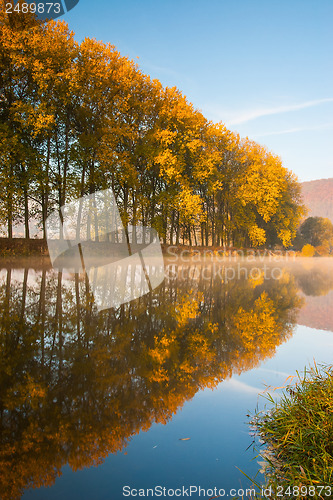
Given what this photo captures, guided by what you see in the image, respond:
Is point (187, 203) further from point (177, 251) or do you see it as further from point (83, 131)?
point (83, 131)

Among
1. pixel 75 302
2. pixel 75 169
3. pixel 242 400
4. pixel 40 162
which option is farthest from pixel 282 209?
pixel 242 400

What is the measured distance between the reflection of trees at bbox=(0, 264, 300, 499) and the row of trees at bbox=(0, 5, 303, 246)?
62.7ft

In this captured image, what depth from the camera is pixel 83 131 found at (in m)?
32.7

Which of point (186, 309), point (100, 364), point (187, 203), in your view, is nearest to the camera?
point (100, 364)

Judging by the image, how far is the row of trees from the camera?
89.2 ft

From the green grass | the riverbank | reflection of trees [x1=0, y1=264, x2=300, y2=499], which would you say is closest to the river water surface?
reflection of trees [x1=0, y1=264, x2=300, y2=499]

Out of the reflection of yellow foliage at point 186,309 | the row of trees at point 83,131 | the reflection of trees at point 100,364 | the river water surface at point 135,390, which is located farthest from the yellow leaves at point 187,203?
the river water surface at point 135,390

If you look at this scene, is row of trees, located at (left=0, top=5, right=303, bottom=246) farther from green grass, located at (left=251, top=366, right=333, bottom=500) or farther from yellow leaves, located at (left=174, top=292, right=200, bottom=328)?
green grass, located at (left=251, top=366, right=333, bottom=500)

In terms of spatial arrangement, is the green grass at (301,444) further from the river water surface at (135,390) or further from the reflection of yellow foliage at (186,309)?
the reflection of yellow foliage at (186,309)

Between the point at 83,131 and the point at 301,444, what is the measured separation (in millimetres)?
32498

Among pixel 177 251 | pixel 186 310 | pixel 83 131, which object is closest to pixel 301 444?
pixel 186 310

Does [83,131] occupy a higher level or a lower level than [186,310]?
higher

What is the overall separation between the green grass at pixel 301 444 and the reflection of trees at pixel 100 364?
1074 mm

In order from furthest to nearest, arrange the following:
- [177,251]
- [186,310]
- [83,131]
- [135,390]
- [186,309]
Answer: [177,251] → [83,131] → [186,309] → [186,310] → [135,390]
